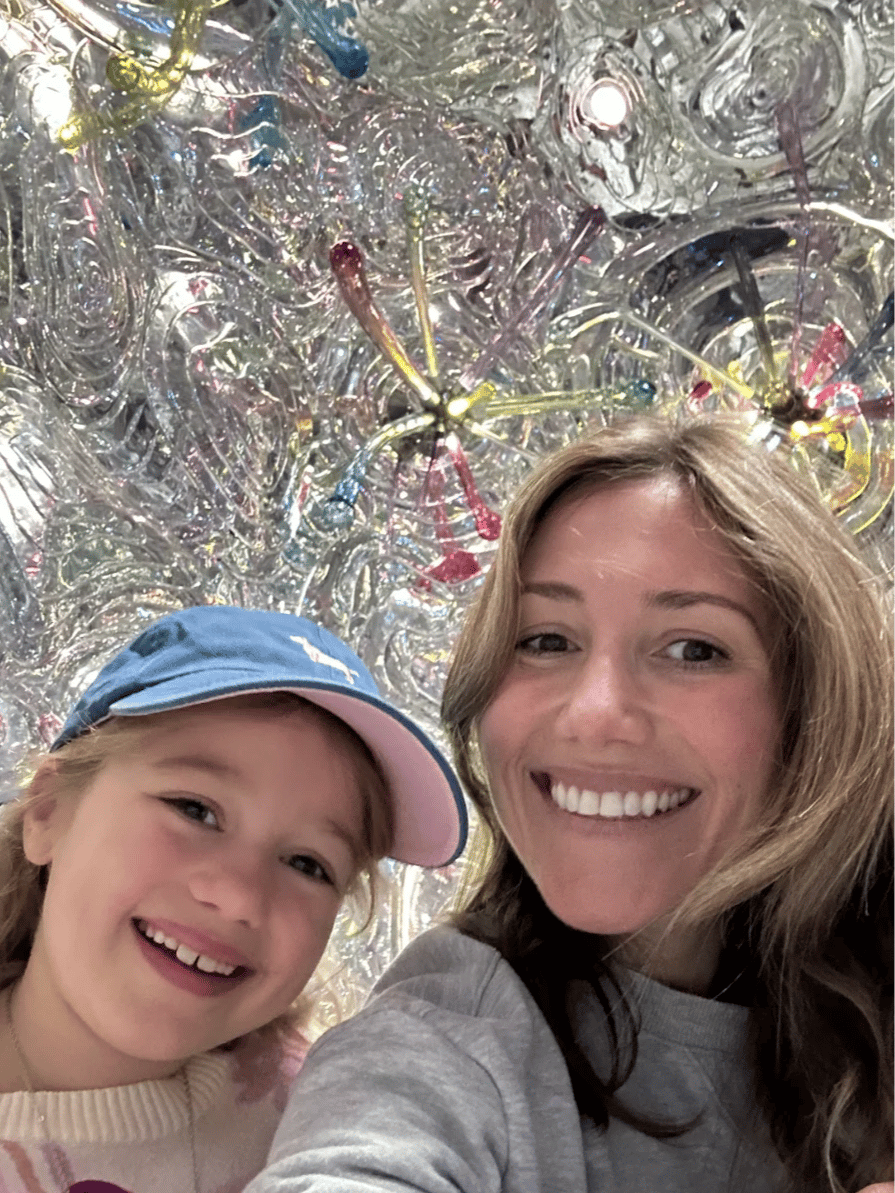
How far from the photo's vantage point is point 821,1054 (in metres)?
0.87

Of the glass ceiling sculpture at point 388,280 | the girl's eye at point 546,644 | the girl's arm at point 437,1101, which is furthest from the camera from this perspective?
the glass ceiling sculpture at point 388,280

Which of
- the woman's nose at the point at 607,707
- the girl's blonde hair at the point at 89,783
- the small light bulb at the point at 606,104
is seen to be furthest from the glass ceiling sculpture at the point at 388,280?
the woman's nose at the point at 607,707

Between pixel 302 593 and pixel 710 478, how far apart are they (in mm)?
499

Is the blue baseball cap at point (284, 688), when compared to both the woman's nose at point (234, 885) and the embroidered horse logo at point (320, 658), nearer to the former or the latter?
the embroidered horse logo at point (320, 658)

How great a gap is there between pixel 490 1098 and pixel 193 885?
27 centimetres

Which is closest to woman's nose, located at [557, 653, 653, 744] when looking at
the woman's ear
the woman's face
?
the woman's face

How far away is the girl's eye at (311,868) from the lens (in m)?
0.96

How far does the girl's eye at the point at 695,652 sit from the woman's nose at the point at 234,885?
0.36 m

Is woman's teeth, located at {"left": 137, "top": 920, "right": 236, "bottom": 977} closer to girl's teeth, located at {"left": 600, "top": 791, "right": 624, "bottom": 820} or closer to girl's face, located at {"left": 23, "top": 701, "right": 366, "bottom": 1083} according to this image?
girl's face, located at {"left": 23, "top": 701, "right": 366, "bottom": 1083}

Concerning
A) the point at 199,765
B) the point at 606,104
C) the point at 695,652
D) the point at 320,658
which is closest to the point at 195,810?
the point at 199,765

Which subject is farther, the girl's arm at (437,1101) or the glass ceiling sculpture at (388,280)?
the glass ceiling sculpture at (388,280)

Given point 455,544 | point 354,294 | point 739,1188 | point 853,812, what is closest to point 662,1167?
point 739,1188

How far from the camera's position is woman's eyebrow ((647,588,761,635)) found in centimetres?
90

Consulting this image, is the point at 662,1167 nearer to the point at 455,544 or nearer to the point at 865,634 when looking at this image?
the point at 865,634
